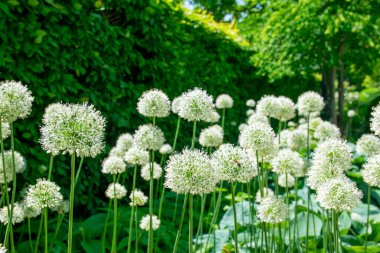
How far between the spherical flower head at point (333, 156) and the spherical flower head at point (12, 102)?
1.42m

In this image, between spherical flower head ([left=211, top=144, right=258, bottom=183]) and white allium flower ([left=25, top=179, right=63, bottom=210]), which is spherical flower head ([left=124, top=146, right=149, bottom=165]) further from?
spherical flower head ([left=211, top=144, right=258, bottom=183])

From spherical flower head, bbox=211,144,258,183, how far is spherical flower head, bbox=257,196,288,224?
1.08ft

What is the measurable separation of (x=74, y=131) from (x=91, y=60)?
319 cm

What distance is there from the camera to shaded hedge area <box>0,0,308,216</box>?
147 inches

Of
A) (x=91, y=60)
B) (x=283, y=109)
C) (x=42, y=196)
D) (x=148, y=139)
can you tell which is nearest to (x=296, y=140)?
(x=283, y=109)

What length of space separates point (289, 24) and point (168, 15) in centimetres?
428

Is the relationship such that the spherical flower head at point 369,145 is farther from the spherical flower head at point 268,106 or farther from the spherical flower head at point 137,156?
the spherical flower head at point 137,156

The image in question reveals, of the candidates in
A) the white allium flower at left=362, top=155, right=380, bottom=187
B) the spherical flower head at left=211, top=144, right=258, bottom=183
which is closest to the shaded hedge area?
the spherical flower head at left=211, top=144, right=258, bottom=183

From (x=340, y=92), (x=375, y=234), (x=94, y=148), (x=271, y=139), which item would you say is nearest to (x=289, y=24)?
(x=340, y=92)

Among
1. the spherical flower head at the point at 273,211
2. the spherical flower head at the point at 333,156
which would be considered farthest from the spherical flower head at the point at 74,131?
the spherical flower head at the point at 333,156

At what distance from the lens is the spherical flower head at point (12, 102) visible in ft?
5.74

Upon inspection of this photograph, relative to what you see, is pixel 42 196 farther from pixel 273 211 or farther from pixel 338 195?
pixel 338 195

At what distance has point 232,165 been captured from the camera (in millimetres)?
1892

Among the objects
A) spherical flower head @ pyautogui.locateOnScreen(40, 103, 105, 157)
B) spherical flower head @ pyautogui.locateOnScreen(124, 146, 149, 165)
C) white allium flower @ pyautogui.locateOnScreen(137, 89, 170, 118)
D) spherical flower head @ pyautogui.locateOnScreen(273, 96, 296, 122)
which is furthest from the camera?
spherical flower head @ pyautogui.locateOnScreen(273, 96, 296, 122)
